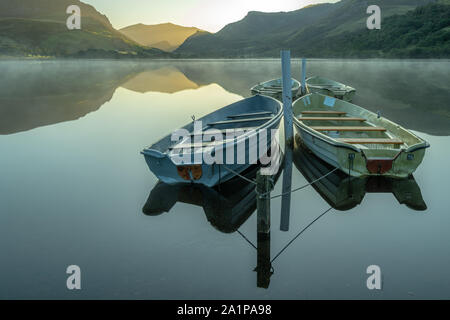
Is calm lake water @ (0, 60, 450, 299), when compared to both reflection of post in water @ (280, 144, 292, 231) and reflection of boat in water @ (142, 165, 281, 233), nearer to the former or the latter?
reflection of boat in water @ (142, 165, 281, 233)

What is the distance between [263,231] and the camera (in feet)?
24.1

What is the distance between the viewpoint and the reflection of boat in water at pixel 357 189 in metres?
9.44

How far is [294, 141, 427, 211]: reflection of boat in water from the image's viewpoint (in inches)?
372

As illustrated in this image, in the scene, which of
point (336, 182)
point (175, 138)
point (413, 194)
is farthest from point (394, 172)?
point (175, 138)

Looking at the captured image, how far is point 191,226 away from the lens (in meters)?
8.50

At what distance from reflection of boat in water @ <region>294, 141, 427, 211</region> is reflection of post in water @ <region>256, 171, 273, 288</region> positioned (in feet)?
10.1

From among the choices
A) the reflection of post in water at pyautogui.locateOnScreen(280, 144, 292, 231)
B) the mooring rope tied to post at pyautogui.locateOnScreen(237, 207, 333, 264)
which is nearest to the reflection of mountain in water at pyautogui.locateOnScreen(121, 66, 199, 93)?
the reflection of post in water at pyautogui.locateOnScreen(280, 144, 292, 231)

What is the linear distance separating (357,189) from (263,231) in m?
4.55

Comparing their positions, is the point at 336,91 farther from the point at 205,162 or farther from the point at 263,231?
the point at 263,231

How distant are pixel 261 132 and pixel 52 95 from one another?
34.6 metres

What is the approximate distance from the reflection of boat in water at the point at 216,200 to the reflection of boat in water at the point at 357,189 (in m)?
2.50

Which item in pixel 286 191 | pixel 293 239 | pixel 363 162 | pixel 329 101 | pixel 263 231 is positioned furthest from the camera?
pixel 329 101

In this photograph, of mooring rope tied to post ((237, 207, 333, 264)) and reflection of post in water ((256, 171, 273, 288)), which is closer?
reflection of post in water ((256, 171, 273, 288))

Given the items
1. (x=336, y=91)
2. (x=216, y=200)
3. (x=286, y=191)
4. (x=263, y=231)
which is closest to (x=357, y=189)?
(x=286, y=191)
